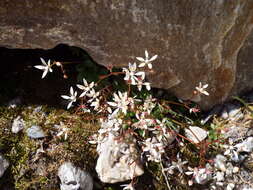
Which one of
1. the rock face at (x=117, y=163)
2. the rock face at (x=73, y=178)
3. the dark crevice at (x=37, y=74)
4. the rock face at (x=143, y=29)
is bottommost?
the rock face at (x=73, y=178)

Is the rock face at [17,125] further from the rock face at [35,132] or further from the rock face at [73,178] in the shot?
the rock face at [73,178]

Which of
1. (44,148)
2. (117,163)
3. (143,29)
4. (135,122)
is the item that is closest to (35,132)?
(44,148)

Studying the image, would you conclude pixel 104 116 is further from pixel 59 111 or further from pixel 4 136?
pixel 4 136

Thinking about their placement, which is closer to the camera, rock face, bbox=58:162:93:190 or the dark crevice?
rock face, bbox=58:162:93:190

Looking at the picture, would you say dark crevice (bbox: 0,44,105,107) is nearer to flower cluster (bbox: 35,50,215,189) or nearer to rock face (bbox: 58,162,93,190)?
flower cluster (bbox: 35,50,215,189)

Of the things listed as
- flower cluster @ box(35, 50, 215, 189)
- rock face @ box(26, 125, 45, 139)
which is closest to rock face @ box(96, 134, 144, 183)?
flower cluster @ box(35, 50, 215, 189)

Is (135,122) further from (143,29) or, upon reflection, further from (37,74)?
(37,74)

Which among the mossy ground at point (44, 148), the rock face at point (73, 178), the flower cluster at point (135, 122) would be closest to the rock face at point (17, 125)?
the mossy ground at point (44, 148)
